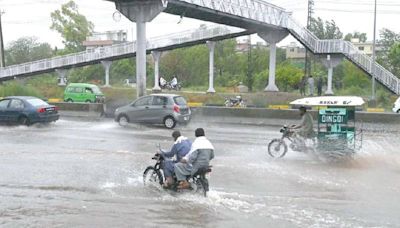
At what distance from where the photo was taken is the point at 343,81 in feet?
197

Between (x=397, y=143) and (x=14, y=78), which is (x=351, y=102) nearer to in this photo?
(x=397, y=143)

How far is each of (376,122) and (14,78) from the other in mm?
47572

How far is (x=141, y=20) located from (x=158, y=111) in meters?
9.51

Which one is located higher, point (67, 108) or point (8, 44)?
point (8, 44)

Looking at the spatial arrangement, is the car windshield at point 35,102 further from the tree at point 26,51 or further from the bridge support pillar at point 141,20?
the tree at point 26,51

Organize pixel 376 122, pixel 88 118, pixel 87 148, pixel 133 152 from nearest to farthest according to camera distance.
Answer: pixel 133 152
pixel 87 148
pixel 376 122
pixel 88 118

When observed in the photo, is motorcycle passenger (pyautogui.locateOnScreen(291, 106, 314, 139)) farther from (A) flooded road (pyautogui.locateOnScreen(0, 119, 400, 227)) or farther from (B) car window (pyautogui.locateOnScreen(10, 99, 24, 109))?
(B) car window (pyautogui.locateOnScreen(10, 99, 24, 109))

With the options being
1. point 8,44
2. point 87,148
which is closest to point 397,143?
point 87,148

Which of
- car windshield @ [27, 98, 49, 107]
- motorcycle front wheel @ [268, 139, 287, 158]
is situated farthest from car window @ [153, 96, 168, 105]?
motorcycle front wheel @ [268, 139, 287, 158]

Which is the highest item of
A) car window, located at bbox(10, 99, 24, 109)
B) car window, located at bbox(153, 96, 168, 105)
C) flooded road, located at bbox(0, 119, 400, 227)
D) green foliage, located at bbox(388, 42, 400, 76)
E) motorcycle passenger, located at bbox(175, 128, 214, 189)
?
green foliage, located at bbox(388, 42, 400, 76)

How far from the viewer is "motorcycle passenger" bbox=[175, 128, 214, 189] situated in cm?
1038

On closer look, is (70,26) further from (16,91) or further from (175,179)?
(175,179)

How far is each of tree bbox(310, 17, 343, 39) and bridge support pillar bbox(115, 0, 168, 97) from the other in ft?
198

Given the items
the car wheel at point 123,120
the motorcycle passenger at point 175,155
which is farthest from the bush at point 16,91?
the motorcycle passenger at point 175,155
